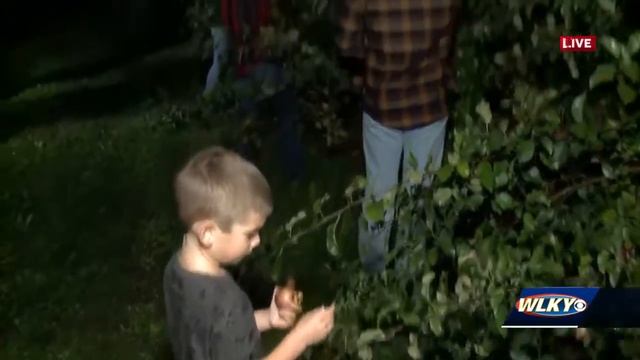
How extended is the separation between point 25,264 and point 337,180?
146cm

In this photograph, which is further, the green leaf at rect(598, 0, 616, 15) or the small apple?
the small apple

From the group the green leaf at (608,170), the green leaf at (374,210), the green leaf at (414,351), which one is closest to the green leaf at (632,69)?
the green leaf at (608,170)

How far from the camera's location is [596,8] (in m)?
2.01

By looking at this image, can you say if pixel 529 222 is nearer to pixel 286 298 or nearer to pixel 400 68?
pixel 286 298

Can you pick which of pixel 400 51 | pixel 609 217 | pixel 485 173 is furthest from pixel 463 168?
pixel 400 51

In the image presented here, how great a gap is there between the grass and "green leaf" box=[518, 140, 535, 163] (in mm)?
1026

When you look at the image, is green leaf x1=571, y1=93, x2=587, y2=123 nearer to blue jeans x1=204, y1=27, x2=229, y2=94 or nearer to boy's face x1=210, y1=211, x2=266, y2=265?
boy's face x1=210, y1=211, x2=266, y2=265

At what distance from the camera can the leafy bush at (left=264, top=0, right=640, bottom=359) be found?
6.02ft

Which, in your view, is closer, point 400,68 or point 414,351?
point 414,351

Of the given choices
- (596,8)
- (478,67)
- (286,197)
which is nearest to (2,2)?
(286,197)

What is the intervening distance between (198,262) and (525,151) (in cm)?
62

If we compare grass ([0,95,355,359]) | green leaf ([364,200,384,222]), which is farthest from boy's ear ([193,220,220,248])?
grass ([0,95,355,359])

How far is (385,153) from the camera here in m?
2.82

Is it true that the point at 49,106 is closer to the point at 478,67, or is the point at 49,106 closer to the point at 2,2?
the point at 2,2
